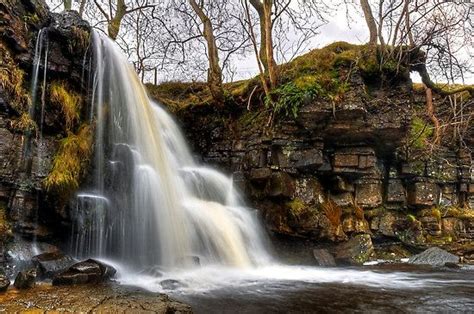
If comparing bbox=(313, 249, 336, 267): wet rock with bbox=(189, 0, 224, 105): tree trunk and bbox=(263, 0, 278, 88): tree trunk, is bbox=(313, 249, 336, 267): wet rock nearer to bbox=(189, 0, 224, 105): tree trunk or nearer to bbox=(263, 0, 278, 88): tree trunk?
bbox=(263, 0, 278, 88): tree trunk

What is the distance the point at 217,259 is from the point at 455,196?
7.10 metres

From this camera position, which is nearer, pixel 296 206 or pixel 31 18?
pixel 31 18

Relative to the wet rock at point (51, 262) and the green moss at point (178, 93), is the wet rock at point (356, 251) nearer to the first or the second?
the green moss at point (178, 93)

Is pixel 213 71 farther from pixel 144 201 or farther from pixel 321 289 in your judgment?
pixel 321 289

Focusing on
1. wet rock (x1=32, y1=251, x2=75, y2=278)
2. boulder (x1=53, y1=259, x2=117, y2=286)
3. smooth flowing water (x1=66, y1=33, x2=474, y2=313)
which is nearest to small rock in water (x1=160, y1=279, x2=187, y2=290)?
smooth flowing water (x1=66, y1=33, x2=474, y2=313)

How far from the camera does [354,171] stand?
9.52 metres

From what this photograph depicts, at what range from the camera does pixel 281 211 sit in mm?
9242

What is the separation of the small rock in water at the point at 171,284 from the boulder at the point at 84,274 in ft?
2.63

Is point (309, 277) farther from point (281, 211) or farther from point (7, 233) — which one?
point (7, 233)

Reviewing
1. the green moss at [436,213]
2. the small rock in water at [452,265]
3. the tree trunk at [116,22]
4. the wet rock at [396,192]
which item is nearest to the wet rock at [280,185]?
the wet rock at [396,192]

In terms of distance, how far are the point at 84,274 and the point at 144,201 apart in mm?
2391

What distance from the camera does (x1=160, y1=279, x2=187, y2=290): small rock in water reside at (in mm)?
5494

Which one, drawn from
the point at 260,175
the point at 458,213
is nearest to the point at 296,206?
the point at 260,175

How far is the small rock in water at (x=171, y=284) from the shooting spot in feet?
18.0
